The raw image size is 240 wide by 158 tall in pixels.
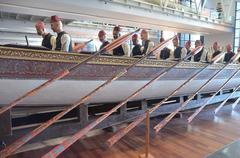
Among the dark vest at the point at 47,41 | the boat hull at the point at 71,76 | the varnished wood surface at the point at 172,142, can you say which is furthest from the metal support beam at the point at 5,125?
the dark vest at the point at 47,41

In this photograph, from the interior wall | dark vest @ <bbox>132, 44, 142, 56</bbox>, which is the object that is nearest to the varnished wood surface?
dark vest @ <bbox>132, 44, 142, 56</bbox>

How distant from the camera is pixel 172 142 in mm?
2738

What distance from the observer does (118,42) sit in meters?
2.38

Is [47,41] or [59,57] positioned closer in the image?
[59,57]

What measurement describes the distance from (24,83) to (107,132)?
4.82 ft

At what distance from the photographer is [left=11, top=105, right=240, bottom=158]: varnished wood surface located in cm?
237

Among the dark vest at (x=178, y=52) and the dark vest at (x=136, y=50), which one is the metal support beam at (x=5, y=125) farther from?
the dark vest at (x=178, y=52)

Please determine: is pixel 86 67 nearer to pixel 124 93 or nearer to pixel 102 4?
pixel 124 93

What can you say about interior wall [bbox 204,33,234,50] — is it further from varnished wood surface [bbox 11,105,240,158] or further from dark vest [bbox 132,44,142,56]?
dark vest [bbox 132,44,142,56]

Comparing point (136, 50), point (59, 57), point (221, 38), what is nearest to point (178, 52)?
point (136, 50)

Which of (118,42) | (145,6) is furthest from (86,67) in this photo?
(145,6)

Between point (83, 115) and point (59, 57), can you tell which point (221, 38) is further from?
point (59, 57)

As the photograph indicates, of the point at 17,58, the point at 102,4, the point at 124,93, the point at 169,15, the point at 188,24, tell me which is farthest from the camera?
the point at 188,24

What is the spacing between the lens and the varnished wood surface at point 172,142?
2.37 m
